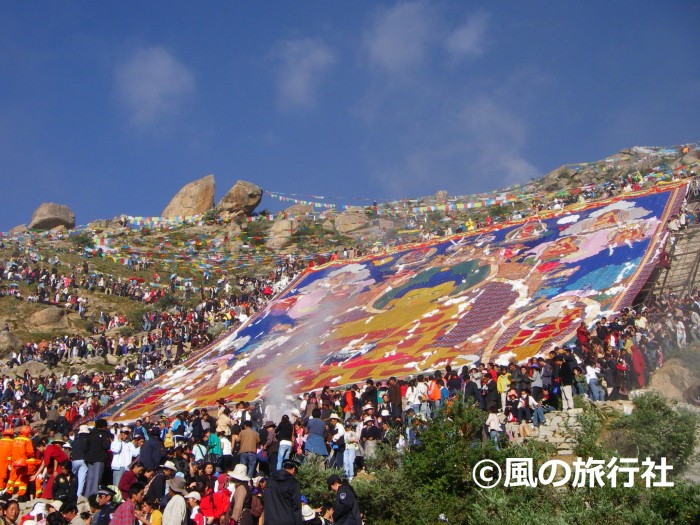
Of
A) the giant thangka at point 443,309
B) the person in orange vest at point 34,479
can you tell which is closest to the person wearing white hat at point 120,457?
the person in orange vest at point 34,479

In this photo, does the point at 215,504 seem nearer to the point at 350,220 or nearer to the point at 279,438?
the point at 279,438

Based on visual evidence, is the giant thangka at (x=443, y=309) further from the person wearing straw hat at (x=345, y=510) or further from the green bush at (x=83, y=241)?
the green bush at (x=83, y=241)

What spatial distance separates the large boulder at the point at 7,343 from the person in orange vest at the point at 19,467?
22.9m

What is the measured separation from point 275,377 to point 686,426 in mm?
16502

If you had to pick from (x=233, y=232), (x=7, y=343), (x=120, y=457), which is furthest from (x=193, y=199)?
(x=120, y=457)

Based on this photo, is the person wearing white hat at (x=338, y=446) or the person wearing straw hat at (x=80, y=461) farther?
the person wearing white hat at (x=338, y=446)

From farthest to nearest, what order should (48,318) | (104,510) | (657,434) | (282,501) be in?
(48,318), (657,434), (104,510), (282,501)

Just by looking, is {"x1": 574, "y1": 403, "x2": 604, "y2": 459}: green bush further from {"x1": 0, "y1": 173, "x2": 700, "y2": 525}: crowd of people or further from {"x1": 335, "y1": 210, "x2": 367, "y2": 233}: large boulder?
{"x1": 335, "y1": 210, "x2": 367, "y2": 233}: large boulder

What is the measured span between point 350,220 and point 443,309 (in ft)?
97.4

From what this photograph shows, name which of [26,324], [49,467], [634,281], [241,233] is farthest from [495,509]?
[241,233]

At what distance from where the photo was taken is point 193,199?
205ft

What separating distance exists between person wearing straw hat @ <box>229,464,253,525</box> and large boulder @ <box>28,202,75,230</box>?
55.8 metres

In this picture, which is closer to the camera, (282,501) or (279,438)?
(282,501)

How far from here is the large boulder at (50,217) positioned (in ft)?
200
